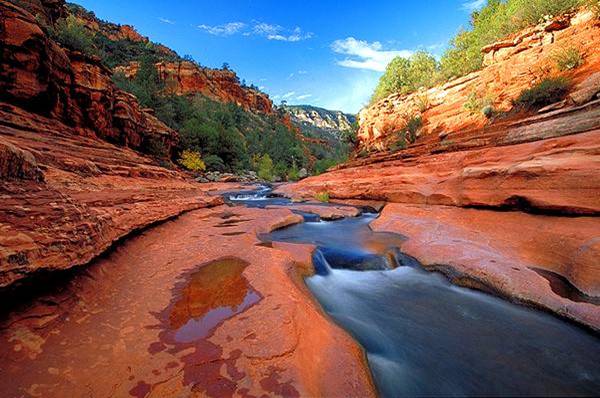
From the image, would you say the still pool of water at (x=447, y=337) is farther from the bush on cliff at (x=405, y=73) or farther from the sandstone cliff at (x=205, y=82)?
the sandstone cliff at (x=205, y=82)

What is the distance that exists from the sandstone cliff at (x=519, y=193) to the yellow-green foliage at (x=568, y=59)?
301 millimetres

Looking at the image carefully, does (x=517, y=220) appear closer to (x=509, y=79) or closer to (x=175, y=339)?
(x=175, y=339)

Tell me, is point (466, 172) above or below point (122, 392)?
above

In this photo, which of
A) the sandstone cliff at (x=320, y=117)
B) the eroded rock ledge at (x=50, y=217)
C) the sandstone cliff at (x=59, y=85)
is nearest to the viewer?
the eroded rock ledge at (x=50, y=217)

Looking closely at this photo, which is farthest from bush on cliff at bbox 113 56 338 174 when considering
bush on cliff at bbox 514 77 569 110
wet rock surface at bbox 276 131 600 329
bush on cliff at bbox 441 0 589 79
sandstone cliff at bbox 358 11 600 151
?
wet rock surface at bbox 276 131 600 329

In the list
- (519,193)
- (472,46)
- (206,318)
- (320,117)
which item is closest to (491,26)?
(472,46)

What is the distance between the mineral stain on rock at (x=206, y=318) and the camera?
1978 millimetres

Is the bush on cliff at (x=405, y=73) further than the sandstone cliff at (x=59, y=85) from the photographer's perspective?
Yes

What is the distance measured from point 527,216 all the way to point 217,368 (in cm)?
680

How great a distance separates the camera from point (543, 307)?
3348 mm

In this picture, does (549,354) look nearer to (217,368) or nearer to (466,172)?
(217,368)

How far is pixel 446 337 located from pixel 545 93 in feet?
44.5

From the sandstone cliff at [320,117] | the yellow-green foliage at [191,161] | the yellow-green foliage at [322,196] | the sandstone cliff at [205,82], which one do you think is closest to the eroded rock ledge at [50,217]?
the yellow-green foliage at [322,196]

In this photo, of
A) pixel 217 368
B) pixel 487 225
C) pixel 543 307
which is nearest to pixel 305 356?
pixel 217 368
